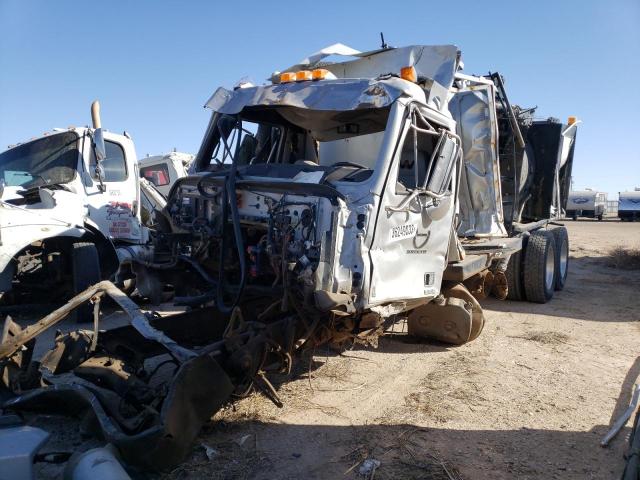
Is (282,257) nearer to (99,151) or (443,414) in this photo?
(443,414)

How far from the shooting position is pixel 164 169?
1337cm

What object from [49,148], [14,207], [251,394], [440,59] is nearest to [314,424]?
[251,394]

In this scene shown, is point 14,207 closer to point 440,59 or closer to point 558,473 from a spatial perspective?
point 440,59

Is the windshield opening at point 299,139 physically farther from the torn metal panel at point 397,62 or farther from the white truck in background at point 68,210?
the white truck in background at point 68,210

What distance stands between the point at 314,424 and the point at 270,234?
1.53 meters

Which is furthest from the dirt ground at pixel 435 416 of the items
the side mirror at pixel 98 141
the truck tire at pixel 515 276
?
the side mirror at pixel 98 141

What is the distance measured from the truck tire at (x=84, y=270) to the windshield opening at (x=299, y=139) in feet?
8.01

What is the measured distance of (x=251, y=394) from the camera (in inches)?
183

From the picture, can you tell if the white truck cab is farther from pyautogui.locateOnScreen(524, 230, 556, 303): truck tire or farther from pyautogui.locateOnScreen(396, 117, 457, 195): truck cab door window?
pyautogui.locateOnScreen(524, 230, 556, 303): truck tire

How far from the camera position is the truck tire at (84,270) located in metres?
7.06

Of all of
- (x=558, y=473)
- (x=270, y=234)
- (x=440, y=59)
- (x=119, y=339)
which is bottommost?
(x=558, y=473)


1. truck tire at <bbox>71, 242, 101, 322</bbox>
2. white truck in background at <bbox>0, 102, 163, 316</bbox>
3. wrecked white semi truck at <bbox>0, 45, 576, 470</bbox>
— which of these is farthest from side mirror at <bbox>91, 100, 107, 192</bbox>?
wrecked white semi truck at <bbox>0, 45, 576, 470</bbox>

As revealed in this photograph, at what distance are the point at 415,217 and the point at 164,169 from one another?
32.4ft

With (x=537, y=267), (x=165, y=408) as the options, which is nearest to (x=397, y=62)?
(x=537, y=267)
